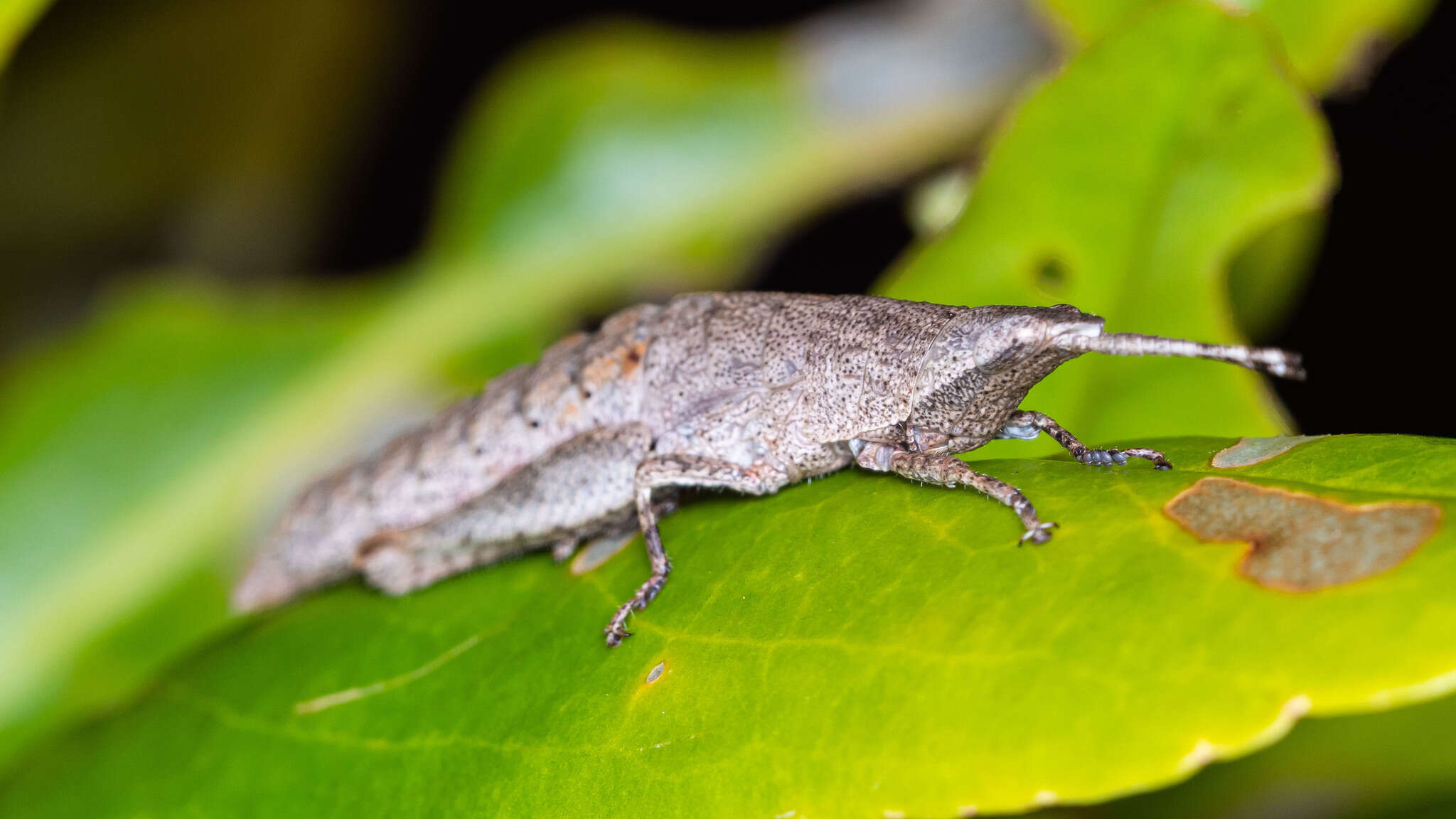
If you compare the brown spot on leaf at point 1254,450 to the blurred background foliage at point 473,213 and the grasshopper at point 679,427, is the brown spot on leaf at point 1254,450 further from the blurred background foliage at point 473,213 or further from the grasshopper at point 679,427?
the blurred background foliage at point 473,213

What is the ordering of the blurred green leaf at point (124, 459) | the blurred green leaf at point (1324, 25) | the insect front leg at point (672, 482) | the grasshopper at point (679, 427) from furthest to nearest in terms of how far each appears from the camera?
the blurred green leaf at point (124, 459), the blurred green leaf at point (1324, 25), the insect front leg at point (672, 482), the grasshopper at point (679, 427)

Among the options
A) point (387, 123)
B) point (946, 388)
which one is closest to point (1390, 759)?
point (946, 388)

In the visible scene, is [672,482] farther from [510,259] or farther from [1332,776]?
[510,259]

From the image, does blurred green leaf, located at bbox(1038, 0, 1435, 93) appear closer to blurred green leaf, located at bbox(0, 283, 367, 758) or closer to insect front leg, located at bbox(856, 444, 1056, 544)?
insect front leg, located at bbox(856, 444, 1056, 544)

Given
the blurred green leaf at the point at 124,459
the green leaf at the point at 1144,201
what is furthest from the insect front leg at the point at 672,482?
the blurred green leaf at the point at 124,459

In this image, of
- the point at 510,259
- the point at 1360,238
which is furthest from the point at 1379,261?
the point at 510,259

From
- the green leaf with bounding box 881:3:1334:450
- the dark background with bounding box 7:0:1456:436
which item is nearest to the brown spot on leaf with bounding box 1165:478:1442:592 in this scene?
the dark background with bounding box 7:0:1456:436
